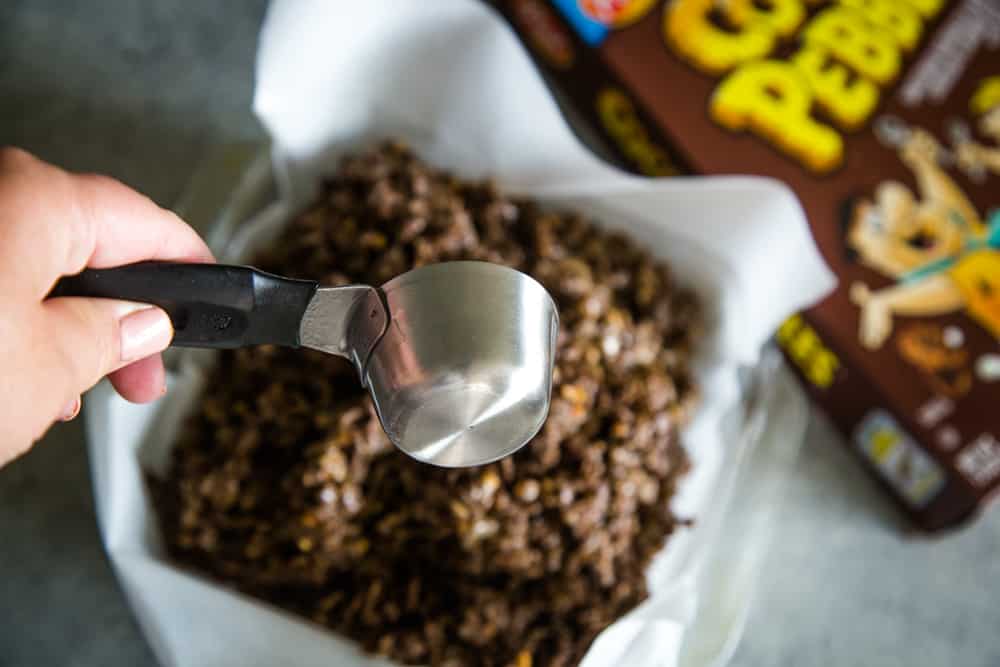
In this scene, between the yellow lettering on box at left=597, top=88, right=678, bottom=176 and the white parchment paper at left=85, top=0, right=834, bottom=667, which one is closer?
the white parchment paper at left=85, top=0, right=834, bottom=667

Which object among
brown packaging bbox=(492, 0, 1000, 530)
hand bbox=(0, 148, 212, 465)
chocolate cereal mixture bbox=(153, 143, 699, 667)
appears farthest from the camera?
brown packaging bbox=(492, 0, 1000, 530)

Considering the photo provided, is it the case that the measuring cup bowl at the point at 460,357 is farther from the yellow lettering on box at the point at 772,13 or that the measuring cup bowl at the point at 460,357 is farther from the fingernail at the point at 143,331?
the yellow lettering on box at the point at 772,13

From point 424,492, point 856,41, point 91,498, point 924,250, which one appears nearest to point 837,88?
point 856,41

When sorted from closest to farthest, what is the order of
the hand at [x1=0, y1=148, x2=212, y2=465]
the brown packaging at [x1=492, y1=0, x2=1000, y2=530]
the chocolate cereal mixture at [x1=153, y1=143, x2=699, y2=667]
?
1. the hand at [x1=0, y1=148, x2=212, y2=465]
2. the chocolate cereal mixture at [x1=153, y1=143, x2=699, y2=667]
3. the brown packaging at [x1=492, y1=0, x2=1000, y2=530]

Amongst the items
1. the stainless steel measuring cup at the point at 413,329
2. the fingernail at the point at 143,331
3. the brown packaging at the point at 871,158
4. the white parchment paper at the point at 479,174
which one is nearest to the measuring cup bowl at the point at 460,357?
the stainless steel measuring cup at the point at 413,329

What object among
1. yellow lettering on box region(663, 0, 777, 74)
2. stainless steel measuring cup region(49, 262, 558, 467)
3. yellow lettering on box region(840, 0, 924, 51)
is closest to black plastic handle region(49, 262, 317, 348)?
stainless steel measuring cup region(49, 262, 558, 467)

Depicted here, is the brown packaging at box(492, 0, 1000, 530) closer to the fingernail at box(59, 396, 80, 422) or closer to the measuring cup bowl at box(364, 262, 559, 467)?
the measuring cup bowl at box(364, 262, 559, 467)
